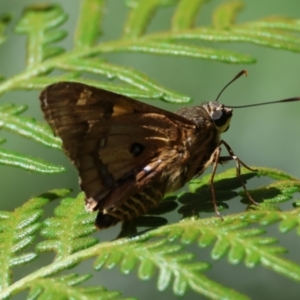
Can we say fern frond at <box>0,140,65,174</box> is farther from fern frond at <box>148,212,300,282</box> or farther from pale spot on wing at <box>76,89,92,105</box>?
fern frond at <box>148,212,300,282</box>

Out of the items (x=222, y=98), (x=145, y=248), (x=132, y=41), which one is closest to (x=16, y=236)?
(x=145, y=248)

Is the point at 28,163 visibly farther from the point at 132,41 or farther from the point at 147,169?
the point at 132,41

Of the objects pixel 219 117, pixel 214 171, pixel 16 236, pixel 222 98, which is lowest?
pixel 222 98

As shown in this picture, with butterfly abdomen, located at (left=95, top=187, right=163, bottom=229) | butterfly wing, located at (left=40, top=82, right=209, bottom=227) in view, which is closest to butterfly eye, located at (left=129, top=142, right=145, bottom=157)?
butterfly wing, located at (left=40, top=82, right=209, bottom=227)

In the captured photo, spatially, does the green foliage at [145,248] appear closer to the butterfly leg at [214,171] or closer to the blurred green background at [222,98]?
the butterfly leg at [214,171]

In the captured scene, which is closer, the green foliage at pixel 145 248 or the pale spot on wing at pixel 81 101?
the green foliage at pixel 145 248

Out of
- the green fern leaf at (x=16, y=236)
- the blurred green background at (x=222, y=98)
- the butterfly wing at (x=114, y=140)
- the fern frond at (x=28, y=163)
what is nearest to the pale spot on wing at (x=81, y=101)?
the butterfly wing at (x=114, y=140)

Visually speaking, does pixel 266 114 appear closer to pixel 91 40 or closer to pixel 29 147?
pixel 29 147

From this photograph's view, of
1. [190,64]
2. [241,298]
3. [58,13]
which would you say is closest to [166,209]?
[241,298]

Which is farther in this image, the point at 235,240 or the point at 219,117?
the point at 219,117
